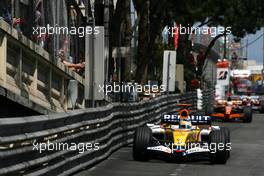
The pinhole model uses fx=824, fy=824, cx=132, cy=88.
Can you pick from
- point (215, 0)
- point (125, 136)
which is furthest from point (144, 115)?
point (215, 0)

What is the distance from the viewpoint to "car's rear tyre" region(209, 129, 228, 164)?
14758mm

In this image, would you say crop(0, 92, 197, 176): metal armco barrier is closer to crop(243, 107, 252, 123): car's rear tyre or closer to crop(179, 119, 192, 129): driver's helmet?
crop(179, 119, 192, 129): driver's helmet

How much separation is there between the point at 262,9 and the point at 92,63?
115 ft

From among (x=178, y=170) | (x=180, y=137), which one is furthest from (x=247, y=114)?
(x=178, y=170)

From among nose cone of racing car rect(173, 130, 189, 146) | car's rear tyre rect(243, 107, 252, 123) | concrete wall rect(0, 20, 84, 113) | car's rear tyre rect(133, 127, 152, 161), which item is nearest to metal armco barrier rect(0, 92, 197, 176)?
car's rear tyre rect(133, 127, 152, 161)

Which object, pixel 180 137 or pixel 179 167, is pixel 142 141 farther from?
pixel 179 167

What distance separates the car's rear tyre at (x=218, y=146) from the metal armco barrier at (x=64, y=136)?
203 cm

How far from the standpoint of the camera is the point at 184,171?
13.9m

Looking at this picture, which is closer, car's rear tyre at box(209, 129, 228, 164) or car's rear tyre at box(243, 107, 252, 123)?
car's rear tyre at box(209, 129, 228, 164)

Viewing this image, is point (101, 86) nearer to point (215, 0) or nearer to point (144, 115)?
point (144, 115)

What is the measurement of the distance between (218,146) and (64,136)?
3.51 meters

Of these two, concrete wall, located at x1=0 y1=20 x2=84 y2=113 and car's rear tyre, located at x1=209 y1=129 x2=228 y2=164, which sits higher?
concrete wall, located at x1=0 y1=20 x2=84 y2=113

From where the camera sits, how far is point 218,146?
1474cm

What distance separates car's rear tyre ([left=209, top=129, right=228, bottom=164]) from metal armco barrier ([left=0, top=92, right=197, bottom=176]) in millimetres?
2028
